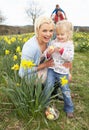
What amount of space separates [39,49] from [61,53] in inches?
10.7

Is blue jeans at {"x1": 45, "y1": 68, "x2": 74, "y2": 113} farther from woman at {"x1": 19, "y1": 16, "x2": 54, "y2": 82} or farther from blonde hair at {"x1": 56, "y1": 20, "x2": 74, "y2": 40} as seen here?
blonde hair at {"x1": 56, "y1": 20, "x2": 74, "y2": 40}

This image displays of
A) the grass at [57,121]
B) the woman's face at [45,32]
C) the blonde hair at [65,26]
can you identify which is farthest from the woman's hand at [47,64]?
the grass at [57,121]

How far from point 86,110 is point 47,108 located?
24.6 inches

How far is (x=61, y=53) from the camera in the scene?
3.07 meters

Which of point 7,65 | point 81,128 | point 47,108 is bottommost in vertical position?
point 81,128

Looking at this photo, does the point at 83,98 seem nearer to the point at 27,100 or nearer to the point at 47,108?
the point at 47,108

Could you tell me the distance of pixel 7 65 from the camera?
4.17m

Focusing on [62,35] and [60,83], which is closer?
[62,35]

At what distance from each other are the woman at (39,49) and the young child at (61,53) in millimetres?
79

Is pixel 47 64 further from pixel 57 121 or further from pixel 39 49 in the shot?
pixel 57 121

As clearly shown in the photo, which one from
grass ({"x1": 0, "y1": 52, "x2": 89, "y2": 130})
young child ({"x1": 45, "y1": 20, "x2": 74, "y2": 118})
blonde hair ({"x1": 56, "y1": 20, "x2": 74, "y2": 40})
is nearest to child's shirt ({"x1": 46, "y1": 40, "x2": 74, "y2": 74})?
young child ({"x1": 45, "y1": 20, "x2": 74, "y2": 118})

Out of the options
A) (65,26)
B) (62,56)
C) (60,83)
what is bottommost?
(60,83)

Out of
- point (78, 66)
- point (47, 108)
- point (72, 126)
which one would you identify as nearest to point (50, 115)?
point (47, 108)

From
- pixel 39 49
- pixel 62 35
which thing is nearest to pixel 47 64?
pixel 39 49
